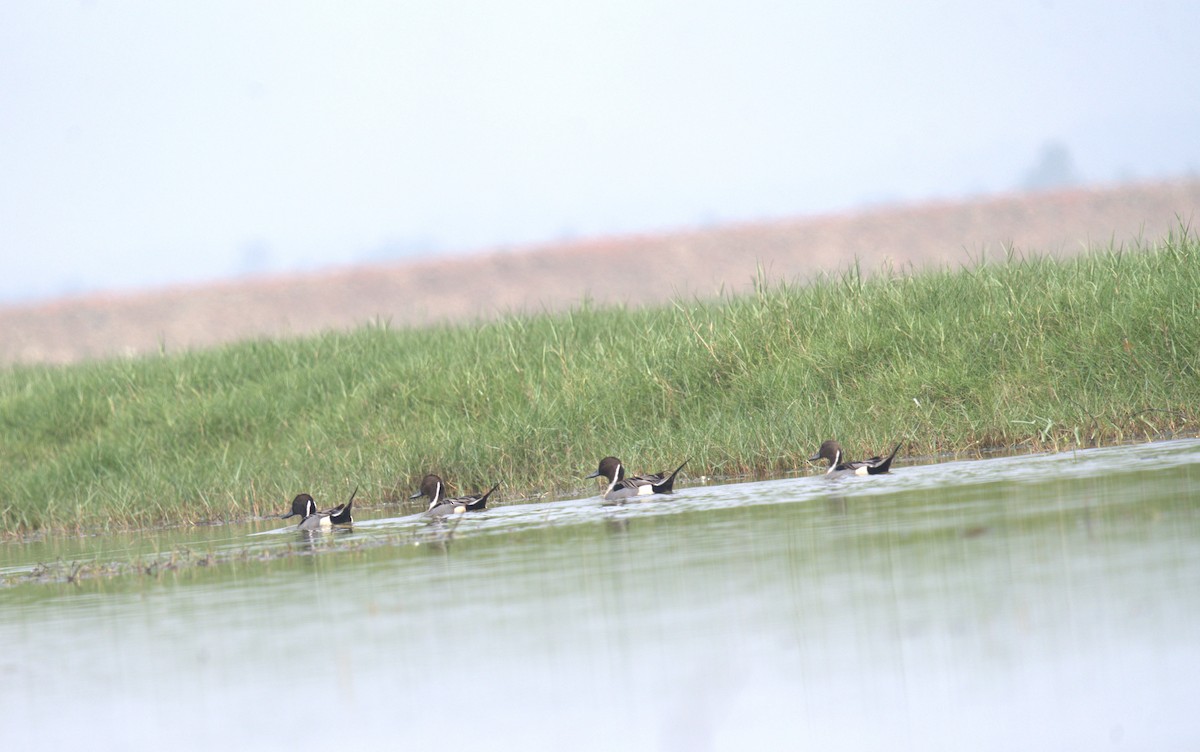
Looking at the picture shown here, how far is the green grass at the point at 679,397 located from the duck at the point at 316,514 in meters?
1.21

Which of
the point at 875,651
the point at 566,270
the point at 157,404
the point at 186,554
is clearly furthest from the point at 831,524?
the point at 566,270

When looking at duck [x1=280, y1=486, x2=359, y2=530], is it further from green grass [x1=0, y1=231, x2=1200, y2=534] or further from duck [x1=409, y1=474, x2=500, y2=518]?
green grass [x1=0, y1=231, x2=1200, y2=534]

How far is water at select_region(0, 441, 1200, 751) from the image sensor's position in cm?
455

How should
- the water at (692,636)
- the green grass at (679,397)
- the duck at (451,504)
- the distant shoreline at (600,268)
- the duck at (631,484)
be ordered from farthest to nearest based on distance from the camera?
1. the distant shoreline at (600,268)
2. the green grass at (679,397)
3. the duck at (451,504)
4. the duck at (631,484)
5. the water at (692,636)

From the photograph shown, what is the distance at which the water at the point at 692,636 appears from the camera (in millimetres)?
4551

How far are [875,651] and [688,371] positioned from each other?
8690mm

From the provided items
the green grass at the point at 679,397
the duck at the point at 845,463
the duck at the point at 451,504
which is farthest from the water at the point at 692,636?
the green grass at the point at 679,397

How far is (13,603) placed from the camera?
868 centimetres

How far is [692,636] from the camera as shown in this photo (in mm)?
5695

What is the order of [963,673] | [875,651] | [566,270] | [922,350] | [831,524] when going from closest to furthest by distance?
[963,673] → [875,651] → [831,524] → [922,350] → [566,270]

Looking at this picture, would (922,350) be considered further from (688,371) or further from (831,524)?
(831,524)

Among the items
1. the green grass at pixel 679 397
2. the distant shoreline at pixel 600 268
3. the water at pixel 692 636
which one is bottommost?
the water at pixel 692 636

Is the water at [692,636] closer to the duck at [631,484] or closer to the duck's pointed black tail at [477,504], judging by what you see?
the duck at [631,484]

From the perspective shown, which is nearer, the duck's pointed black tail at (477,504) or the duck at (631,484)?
the duck at (631,484)
